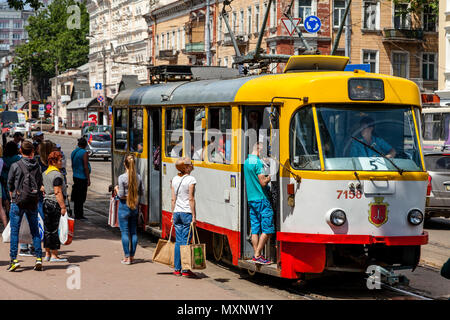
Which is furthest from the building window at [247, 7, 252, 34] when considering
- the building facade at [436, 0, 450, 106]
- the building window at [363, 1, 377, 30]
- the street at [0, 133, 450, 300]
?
the street at [0, 133, 450, 300]

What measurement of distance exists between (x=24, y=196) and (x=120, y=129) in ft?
19.0

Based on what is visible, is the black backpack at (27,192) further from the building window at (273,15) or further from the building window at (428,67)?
the building window at (428,67)

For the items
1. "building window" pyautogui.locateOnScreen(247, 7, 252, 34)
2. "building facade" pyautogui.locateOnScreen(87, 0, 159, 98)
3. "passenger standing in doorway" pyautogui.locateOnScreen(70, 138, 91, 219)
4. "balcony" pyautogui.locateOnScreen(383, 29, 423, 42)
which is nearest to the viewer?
"passenger standing in doorway" pyautogui.locateOnScreen(70, 138, 91, 219)

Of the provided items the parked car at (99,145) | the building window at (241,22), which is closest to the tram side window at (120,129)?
the parked car at (99,145)

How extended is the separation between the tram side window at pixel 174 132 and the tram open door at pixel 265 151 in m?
2.34

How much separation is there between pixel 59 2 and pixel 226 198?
11328 centimetres

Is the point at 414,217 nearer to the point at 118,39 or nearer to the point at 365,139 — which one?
the point at 365,139

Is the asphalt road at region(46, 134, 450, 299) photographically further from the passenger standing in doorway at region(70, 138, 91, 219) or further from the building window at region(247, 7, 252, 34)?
the building window at region(247, 7, 252, 34)

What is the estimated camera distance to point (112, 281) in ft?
36.7

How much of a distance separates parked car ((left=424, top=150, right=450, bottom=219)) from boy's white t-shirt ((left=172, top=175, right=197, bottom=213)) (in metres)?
7.94

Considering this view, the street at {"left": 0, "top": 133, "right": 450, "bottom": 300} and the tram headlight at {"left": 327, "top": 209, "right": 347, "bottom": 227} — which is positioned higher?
the tram headlight at {"left": 327, "top": 209, "right": 347, "bottom": 227}

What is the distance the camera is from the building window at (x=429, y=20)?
187 ft

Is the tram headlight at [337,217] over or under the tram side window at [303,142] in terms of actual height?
under

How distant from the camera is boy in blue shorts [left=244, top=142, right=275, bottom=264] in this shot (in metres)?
11.0
